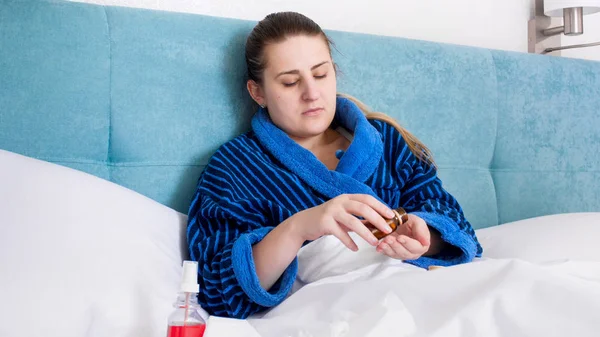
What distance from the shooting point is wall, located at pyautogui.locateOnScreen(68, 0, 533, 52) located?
196 centimetres

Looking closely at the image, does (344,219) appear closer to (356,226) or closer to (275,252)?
(356,226)

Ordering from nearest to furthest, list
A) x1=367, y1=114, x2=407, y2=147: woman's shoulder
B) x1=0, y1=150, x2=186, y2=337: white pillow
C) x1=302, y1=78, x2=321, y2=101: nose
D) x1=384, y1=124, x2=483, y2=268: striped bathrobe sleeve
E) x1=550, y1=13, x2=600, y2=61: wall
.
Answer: x1=0, y1=150, x2=186, y2=337: white pillow
x1=384, y1=124, x2=483, y2=268: striped bathrobe sleeve
x1=302, y1=78, x2=321, y2=101: nose
x1=367, y1=114, x2=407, y2=147: woman's shoulder
x1=550, y1=13, x2=600, y2=61: wall

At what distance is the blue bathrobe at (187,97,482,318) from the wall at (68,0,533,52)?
44cm

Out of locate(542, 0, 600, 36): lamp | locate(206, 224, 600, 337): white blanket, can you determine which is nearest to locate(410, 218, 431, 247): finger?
locate(206, 224, 600, 337): white blanket

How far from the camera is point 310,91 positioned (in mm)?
1560

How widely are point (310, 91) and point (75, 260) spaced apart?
0.65 meters

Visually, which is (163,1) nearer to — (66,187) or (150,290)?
(66,187)

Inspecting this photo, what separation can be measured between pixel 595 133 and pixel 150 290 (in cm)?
157

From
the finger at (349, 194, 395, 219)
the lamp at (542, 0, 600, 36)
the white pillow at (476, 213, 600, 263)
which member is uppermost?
the lamp at (542, 0, 600, 36)

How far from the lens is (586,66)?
2234 mm

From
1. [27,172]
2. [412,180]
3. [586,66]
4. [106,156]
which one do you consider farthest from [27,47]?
[586,66]

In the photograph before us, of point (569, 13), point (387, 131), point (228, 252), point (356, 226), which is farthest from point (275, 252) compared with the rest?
point (569, 13)

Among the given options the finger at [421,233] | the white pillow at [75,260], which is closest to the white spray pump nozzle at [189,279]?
the white pillow at [75,260]

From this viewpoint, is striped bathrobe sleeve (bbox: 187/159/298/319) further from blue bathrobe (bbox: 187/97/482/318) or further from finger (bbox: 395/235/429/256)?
finger (bbox: 395/235/429/256)
